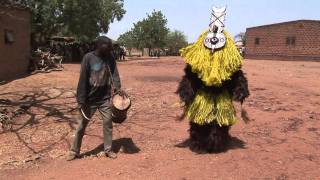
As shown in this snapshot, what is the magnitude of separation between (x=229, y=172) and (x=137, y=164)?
49.3 inches

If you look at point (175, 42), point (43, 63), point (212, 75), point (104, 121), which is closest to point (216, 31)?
point (212, 75)

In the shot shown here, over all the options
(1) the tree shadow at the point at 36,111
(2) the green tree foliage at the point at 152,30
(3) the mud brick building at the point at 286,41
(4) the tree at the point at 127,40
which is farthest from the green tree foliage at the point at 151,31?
(1) the tree shadow at the point at 36,111

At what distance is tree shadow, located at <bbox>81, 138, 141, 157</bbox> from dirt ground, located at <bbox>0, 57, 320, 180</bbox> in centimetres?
2

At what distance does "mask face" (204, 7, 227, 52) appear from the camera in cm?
605

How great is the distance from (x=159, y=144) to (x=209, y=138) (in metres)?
1.12

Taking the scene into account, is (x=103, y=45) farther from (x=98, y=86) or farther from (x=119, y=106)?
(x=119, y=106)

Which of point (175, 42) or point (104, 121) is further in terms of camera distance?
point (175, 42)

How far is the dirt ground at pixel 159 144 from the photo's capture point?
229 inches

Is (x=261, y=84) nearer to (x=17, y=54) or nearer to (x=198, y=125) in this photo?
(x=198, y=125)

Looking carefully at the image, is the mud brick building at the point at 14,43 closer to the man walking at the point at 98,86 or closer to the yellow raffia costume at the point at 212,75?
the man walking at the point at 98,86

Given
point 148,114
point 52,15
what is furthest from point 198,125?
point 52,15

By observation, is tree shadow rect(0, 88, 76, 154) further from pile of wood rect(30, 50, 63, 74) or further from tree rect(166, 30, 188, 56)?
tree rect(166, 30, 188, 56)

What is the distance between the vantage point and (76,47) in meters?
35.0

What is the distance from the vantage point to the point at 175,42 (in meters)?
71.6
